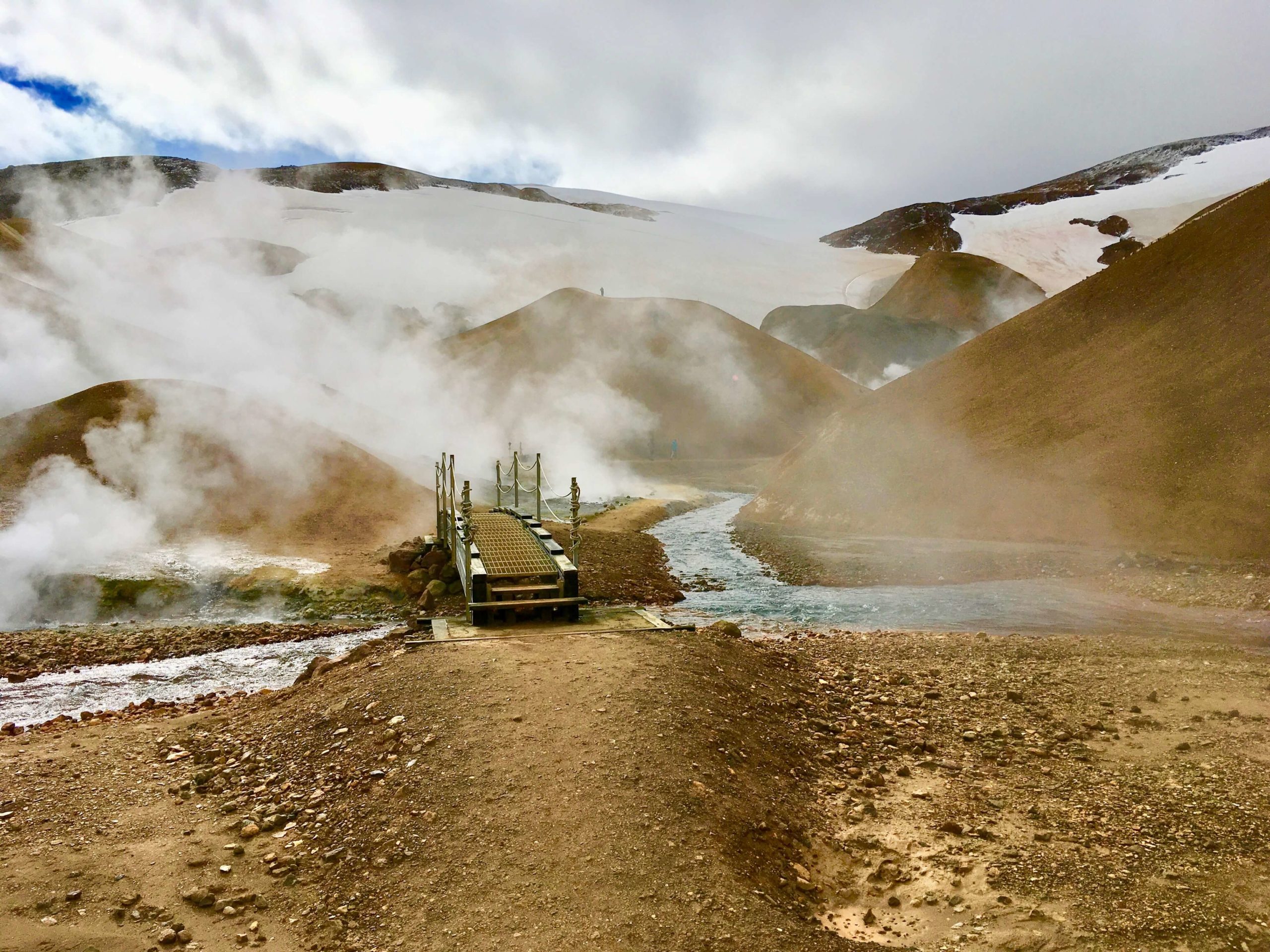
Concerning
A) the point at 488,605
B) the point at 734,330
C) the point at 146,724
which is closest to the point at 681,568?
the point at 488,605

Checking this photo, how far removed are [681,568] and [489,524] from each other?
6.54 m

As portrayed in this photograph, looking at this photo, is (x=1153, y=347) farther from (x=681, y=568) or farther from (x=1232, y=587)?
(x=681, y=568)

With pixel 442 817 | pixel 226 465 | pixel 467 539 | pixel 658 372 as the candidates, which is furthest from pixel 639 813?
pixel 658 372

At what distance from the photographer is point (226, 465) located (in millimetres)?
22016

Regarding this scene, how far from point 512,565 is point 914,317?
7870 centimetres

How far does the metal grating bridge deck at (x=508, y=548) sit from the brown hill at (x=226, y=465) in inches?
183

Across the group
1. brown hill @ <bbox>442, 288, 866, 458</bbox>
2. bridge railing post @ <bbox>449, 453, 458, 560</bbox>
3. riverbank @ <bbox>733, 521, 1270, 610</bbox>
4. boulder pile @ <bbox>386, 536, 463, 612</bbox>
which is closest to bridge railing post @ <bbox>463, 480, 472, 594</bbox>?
bridge railing post @ <bbox>449, 453, 458, 560</bbox>

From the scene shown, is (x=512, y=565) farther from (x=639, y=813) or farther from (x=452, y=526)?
(x=639, y=813)

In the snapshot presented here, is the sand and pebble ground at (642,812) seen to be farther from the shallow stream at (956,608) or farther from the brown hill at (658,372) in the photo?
the brown hill at (658,372)

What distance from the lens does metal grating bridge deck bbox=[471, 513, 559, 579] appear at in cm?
1309

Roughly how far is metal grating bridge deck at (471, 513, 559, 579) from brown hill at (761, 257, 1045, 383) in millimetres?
62884

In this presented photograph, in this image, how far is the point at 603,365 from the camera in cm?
6016

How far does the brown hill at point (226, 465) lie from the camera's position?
2023 cm

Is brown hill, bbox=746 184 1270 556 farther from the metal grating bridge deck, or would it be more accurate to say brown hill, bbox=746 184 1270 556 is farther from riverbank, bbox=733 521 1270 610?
the metal grating bridge deck
